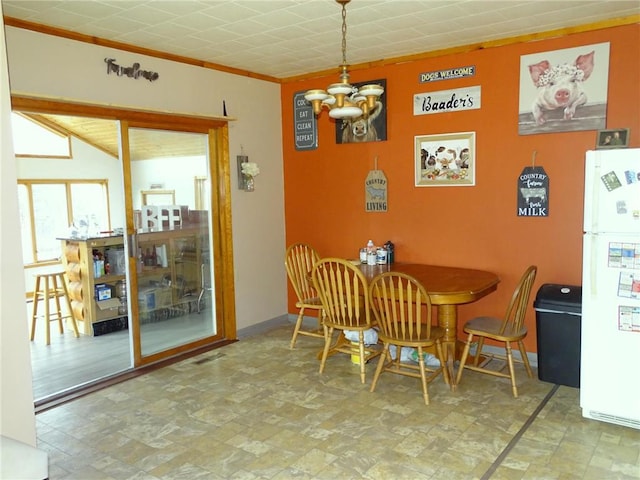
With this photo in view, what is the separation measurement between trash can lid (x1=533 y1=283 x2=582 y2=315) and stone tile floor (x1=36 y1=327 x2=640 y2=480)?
572mm

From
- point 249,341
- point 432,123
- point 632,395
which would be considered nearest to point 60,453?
point 249,341

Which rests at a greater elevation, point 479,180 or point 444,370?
point 479,180

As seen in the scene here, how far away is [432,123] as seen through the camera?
4.26m

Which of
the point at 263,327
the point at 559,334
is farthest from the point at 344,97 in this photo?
the point at 263,327

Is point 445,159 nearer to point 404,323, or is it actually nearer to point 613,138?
point 613,138

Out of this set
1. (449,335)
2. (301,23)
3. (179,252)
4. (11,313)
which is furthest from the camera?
(179,252)

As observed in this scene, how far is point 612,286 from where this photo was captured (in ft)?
9.16

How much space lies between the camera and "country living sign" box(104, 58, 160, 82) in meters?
3.69

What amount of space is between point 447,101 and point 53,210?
18.9 feet

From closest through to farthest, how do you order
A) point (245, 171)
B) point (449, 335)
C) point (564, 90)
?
point (564, 90) → point (449, 335) → point (245, 171)

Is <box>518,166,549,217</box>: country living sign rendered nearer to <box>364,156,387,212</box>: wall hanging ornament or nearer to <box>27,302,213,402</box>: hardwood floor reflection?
<box>364,156,387,212</box>: wall hanging ornament

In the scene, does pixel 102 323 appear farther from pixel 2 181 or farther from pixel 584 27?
pixel 584 27

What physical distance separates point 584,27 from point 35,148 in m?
6.71

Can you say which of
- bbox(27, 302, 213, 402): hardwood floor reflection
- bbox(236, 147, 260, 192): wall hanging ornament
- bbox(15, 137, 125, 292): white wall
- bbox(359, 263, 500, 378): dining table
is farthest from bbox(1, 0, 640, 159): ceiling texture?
bbox(15, 137, 125, 292): white wall
